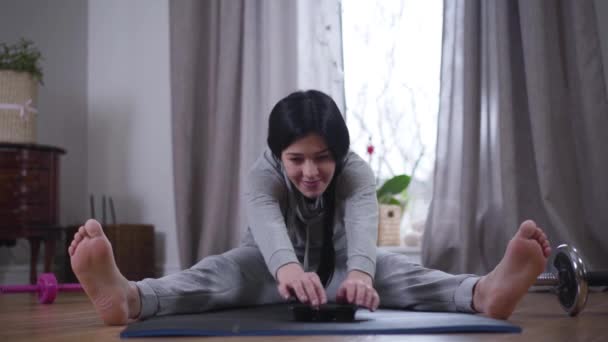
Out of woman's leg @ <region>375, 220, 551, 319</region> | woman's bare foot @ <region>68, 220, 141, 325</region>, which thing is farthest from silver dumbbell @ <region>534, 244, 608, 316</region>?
woman's bare foot @ <region>68, 220, 141, 325</region>

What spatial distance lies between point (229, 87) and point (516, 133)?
123 cm

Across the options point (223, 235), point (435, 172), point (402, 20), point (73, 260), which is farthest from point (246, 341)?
point (402, 20)

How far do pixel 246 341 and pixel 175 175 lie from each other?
200 cm

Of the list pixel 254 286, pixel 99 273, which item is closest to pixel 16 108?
pixel 254 286

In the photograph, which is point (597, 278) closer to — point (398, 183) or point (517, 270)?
point (517, 270)

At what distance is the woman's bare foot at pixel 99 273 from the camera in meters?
1.18

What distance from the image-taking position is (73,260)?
1179 mm

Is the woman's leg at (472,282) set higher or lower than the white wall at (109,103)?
lower

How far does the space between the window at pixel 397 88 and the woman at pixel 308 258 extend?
132 cm

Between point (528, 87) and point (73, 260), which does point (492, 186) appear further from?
point (73, 260)

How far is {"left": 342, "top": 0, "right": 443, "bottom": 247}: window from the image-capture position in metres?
2.83

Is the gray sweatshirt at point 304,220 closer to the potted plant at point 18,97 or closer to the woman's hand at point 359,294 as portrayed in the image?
the woman's hand at point 359,294

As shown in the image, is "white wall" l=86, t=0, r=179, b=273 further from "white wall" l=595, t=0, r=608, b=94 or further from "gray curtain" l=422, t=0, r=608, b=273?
"white wall" l=595, t=0, r=608, b=94

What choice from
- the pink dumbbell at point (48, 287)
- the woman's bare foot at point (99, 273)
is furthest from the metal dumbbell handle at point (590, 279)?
the pink dumbbell at point (48, 287)
